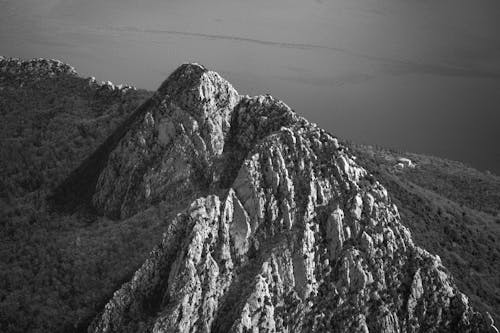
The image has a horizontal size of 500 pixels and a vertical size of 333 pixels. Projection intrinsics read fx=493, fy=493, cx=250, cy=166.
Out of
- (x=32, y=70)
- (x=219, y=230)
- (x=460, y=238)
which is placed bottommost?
(x=460, y=238)

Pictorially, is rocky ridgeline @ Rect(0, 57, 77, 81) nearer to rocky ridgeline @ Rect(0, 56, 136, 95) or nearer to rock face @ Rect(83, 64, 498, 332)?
rocky ridgeline @ Rect(0, 56, 136, 95)

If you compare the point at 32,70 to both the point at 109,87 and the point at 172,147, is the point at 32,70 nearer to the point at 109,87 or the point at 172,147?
the point at 109,87

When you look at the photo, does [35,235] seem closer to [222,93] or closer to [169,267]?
[169,267]

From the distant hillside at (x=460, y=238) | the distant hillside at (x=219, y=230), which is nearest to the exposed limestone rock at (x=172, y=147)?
the distant hillside at (x=219, y=230)

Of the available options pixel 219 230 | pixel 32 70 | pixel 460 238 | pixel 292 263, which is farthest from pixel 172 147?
pixel 32 70

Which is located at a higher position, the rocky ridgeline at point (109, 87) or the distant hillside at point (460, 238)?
the rocky ridgeline at point (109, 87)

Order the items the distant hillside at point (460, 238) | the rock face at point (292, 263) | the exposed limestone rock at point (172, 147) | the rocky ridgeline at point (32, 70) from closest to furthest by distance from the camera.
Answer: the rock face at point (292, 263), the distant hillside at point (460, 238), the exposed limestone rock at point (172, 147), the rocky ridgeline at point (32, 70)

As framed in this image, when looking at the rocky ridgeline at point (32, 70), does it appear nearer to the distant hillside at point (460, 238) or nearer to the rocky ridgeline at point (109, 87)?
the rocky ridgeline at point (109, 87)

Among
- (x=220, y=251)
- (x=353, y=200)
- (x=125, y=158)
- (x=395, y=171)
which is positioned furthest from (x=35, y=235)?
(x=395, y=171)

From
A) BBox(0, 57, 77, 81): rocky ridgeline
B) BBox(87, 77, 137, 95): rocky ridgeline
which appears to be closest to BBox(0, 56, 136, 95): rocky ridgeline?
BBox(0, 57, 77, 81): rocky ridgeline
